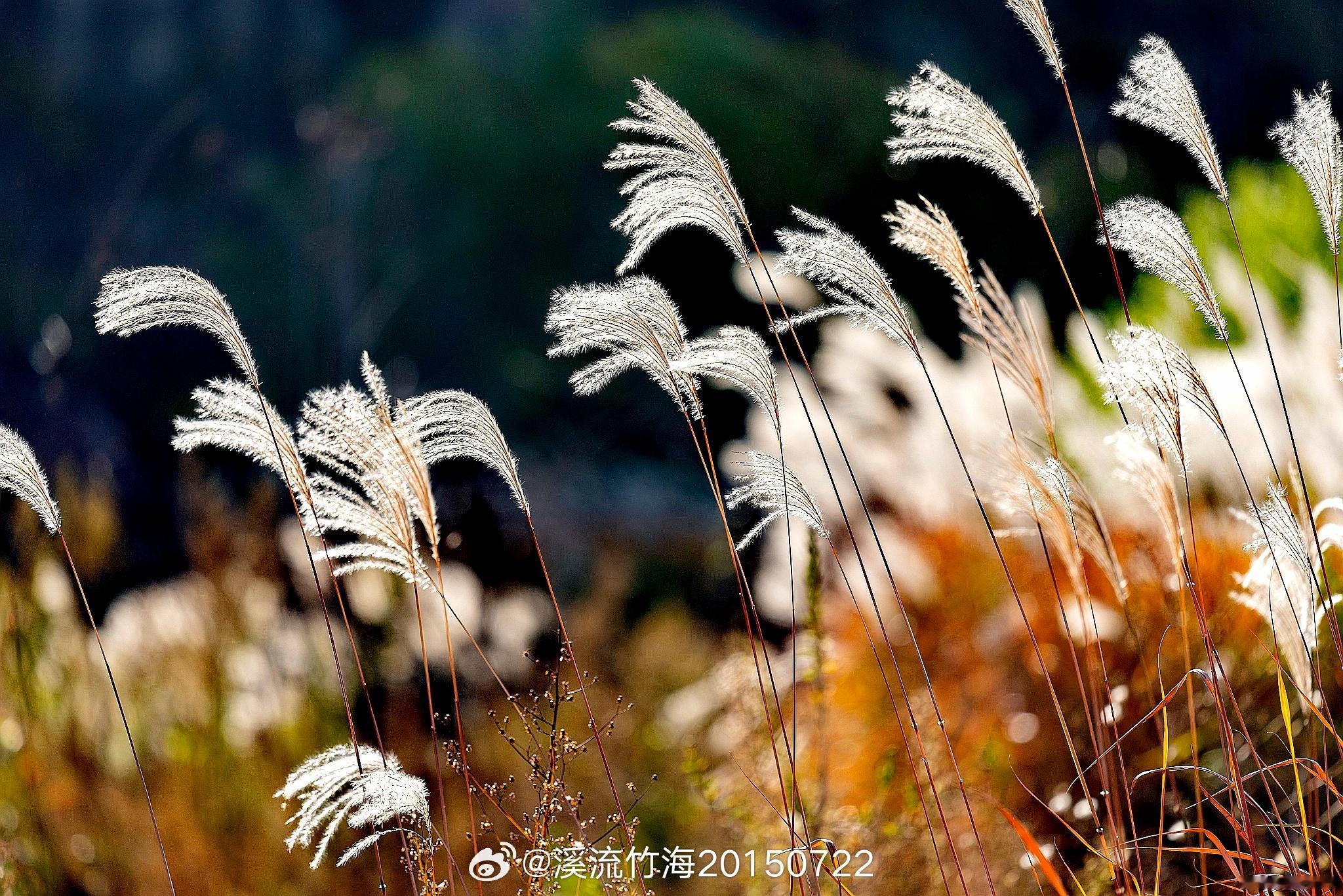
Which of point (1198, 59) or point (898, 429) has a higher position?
point (1198, 59)

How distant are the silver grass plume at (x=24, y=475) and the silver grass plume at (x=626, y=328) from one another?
0.64m

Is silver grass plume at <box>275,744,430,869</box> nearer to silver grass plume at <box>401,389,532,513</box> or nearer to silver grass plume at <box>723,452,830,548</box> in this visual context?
silver grass plume at <box>401,389,532,513</box>

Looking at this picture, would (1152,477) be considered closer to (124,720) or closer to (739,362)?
(739,362)

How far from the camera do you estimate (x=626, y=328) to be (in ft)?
3.07

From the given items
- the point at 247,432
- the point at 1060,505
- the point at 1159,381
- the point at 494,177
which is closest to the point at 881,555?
the point at 1060,505

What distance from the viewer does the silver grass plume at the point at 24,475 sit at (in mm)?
988

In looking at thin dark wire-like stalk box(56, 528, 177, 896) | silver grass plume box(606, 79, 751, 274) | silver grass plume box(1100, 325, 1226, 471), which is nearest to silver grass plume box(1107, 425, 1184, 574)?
silver grass plume box(1100, 325, 1226, 471)

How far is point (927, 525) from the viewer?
5.75ft

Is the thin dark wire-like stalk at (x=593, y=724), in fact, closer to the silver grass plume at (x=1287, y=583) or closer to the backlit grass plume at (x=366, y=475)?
the backlit grass plume at (x=366, y=475)

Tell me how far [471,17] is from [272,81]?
0.60 metres

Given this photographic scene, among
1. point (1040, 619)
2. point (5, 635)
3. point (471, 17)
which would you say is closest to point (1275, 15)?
point (1040, 619)

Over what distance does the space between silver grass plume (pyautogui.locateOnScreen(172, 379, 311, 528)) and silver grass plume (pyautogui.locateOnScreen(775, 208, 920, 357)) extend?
60 centimetres

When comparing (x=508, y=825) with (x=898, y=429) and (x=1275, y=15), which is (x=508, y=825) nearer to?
(x=898, y=429)

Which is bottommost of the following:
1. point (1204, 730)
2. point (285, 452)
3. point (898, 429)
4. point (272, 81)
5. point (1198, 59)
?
point (1204, 730)
